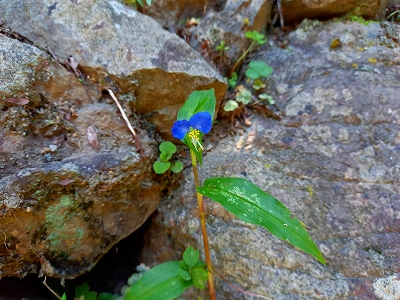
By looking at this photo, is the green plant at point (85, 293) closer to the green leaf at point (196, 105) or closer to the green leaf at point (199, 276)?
the green leaf at point (199, 276)

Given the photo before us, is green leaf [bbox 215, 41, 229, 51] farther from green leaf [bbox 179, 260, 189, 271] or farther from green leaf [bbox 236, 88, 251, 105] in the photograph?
green leaf [bbox 179, 260, 189, 271]

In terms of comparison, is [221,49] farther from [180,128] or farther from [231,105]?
[180,128]

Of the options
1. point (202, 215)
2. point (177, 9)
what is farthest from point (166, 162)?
point (177, 9)

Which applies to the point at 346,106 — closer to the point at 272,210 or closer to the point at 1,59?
the point at 272,210

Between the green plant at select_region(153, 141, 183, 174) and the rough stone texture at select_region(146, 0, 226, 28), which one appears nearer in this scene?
the green plant at select_region(153, 141, 183, 174)

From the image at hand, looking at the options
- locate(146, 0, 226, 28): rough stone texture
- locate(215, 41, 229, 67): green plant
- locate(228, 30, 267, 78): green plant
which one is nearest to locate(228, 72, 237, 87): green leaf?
locate(228, 30, 267, 78): green plant

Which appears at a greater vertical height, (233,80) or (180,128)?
(180,128)
